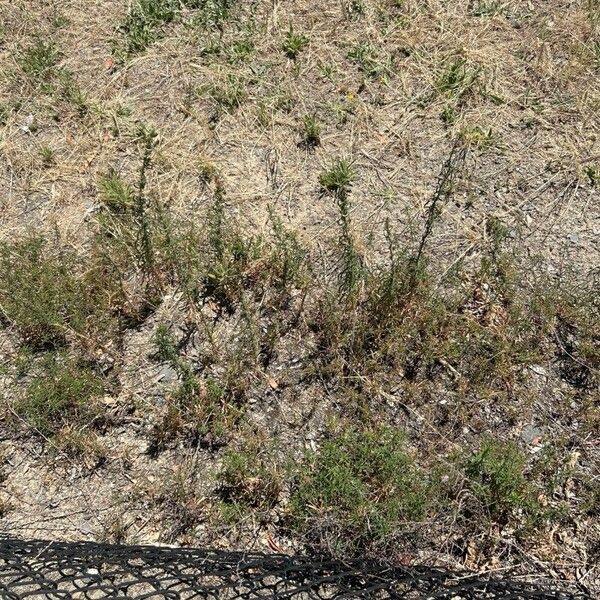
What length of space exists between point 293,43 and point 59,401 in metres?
2.85

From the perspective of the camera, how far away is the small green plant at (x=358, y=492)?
10.6ft

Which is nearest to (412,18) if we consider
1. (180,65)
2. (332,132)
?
(332,132)

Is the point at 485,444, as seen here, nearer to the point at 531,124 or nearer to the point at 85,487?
the point at 85,487

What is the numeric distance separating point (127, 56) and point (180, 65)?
383mm

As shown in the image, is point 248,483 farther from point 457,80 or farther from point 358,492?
point 457,80

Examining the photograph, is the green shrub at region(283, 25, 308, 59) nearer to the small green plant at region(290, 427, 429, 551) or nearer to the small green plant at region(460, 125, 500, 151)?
the small green plant at region(460, 125, 500, 151)

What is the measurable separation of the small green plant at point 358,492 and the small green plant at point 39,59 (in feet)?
10.9

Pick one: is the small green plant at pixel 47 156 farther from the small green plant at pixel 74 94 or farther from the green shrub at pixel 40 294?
the green shrub at pixel 40 294

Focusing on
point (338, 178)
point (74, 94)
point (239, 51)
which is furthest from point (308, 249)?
point (74, 94)

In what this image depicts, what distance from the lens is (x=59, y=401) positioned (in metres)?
3.63

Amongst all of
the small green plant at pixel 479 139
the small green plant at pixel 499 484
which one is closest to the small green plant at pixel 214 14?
the small green plant at pixel 479 139

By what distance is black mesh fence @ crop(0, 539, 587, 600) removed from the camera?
2.79 metres

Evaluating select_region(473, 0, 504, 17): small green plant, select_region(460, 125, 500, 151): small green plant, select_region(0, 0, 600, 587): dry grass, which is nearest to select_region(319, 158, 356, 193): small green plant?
select_region(0, 0, 600, 587): dry grass

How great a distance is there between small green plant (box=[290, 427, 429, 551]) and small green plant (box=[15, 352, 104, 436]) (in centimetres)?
113
